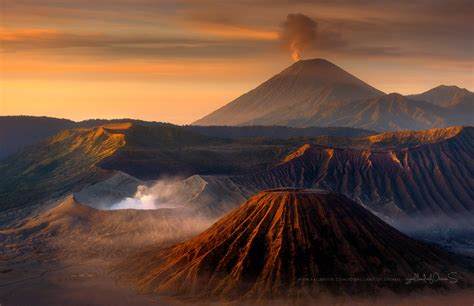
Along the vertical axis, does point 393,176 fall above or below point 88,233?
above

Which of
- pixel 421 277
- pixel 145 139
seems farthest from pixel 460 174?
pixel 145 139

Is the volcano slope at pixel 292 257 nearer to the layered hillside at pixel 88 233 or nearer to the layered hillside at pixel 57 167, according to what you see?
the layered hillside at pixel 88 233

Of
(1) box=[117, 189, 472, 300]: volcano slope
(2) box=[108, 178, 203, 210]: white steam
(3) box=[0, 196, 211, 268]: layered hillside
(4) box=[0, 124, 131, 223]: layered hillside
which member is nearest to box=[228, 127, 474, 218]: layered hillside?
(2) box=[108, 178, 203, 210]: white steam

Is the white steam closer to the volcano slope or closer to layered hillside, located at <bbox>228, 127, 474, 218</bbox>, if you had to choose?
layered hillside, located at <bbox>228, 127, 474, 218</bbox>

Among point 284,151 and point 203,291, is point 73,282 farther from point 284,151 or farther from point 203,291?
point 284,151

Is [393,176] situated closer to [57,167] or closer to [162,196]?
[162,196]

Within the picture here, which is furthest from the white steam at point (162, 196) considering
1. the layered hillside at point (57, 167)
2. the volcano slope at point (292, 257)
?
the volcano slope at point (292, 257)

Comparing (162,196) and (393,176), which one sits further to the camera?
(393,176)

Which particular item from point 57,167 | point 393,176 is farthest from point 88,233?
point 57,167

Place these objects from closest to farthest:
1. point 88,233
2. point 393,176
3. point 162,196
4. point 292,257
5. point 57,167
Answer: point 292,257, point 88,233, point 162,196, point 393,176, point 57,167
